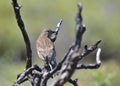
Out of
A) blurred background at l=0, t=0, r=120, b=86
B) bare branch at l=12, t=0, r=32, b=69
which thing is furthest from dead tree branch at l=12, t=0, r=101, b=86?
blurred background at l=0, t=0, r=120, b=86

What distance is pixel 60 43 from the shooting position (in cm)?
1631

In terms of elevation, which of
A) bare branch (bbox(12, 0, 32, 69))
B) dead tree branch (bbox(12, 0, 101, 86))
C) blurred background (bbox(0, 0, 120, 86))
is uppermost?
blurred background (bbox(0, 0, 120, 86))

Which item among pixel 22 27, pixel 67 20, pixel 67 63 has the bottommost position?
pixel 67 63

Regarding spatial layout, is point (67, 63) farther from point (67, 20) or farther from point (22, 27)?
point (67, 20)

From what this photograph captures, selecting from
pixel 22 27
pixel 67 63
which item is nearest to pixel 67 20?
pixel 22 27

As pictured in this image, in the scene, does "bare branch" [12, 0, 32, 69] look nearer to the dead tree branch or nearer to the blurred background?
the dead tree branch

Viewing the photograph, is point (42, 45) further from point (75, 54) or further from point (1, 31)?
point (1, 31)

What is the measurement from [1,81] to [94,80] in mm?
893

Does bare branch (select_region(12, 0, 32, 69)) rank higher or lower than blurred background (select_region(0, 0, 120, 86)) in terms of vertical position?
lower

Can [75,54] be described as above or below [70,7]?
below

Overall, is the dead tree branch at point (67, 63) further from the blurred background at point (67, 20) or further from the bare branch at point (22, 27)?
the blurred background at point (67, 20)

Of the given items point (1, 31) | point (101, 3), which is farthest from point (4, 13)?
point (101, 3)

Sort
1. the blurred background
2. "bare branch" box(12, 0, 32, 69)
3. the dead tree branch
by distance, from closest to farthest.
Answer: the dead tree branch → "bare branch" box(12, 0, 32, 69) → the blurred background

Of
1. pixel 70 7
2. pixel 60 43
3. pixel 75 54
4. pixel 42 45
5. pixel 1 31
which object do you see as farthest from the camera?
pixel 70 7
